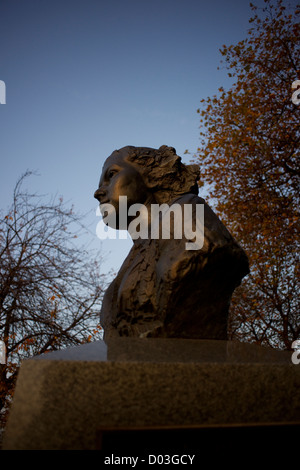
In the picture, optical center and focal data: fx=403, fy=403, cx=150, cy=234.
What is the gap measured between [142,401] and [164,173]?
2.30m

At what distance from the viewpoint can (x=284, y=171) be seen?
33.3 feet

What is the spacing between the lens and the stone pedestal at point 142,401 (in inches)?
61.6

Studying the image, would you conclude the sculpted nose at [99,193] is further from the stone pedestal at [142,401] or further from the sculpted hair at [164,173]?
the stone pedestal at [142,401]

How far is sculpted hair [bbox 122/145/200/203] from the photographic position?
3568 millimetres

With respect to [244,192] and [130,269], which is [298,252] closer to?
[244,192]

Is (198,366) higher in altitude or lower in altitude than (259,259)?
lower

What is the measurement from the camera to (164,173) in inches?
141

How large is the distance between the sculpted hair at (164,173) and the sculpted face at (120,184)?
0.22 ft

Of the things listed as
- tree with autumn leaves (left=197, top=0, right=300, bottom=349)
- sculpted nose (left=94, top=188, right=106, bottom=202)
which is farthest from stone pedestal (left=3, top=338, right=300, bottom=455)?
tree with autumn leaves (left=197, top=0, right=300, bottom=349)

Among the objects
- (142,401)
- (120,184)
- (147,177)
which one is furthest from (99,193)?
(142,401)

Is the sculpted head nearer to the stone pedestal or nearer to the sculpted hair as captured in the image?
the sculpted hair

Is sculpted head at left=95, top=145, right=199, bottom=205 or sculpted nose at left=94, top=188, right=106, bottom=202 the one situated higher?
sculpted head at left=95, top=145, right=199, bottom=205

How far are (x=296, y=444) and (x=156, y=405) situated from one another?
67 centimetres

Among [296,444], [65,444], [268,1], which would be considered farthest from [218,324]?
[268,1]
